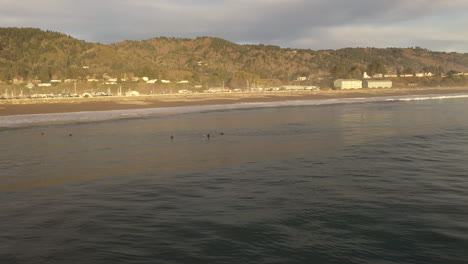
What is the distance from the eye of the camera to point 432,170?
61.4 ft

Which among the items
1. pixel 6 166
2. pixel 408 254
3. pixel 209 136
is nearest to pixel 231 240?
pixel 408 254

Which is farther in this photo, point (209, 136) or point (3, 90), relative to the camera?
point (3, 90)

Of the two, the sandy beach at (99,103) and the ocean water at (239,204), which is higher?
the sandy beach at (99,103)

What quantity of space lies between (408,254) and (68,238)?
8.82m

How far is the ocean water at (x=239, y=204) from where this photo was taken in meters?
9.82

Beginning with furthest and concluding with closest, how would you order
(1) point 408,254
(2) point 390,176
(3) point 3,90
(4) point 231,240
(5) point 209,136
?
(3) point 3,90
(5) point 209,136
(2) point 390,176
(4) point 231,240
(1) point 408,254

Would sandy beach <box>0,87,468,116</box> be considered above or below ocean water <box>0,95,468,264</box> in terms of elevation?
above

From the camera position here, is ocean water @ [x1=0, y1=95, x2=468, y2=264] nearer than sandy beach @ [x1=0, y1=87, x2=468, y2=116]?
Yes

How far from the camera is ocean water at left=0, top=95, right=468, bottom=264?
982 cm

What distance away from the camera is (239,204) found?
13734 mm

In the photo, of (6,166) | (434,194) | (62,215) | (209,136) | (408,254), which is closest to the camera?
(408,254)

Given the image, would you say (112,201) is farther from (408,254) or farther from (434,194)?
(434,194)

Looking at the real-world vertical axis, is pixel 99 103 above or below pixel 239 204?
above

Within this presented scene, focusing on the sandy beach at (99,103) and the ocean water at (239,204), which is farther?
the sandy beach at (99,103)
